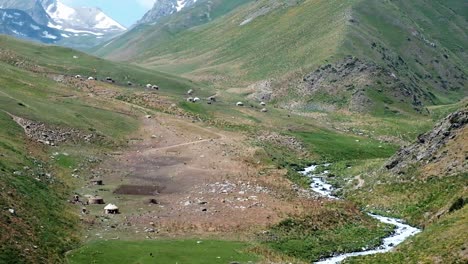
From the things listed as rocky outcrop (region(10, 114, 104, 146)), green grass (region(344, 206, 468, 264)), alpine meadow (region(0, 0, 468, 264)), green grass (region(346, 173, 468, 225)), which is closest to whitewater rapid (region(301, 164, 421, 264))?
alpine meadow (region(0, 0, 468, 264))

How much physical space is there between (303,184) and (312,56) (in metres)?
117

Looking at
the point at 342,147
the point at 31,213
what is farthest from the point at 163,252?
the point at 342,147

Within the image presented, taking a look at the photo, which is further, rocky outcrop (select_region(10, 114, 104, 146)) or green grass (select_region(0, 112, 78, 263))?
rocky outcrop (select_region(10, 114, 104, 146))

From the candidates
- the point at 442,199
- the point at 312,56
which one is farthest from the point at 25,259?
the point at 312,56

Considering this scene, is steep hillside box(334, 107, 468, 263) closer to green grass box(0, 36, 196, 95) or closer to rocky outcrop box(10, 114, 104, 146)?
rocky outcrop box(10, 114, 104, 146)

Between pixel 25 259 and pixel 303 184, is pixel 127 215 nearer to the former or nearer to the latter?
pixel 25 259

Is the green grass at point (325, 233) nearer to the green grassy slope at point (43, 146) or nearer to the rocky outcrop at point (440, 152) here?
the rocky outcrop at point (440, 152)

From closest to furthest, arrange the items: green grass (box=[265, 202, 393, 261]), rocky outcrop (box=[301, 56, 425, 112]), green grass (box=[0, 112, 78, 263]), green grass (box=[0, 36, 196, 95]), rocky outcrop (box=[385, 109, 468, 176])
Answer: green grass (box=[0, 112, 78, 263]) → green grass (box=[265, 202, 393, 261]) → rocky outcrop (box=[385, 109, 468, 176]) → rocky outcrop (box=[301, 56, 425, 112]) → green grass (box=[0, 36, 196, 95])

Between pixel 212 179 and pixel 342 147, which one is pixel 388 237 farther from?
pixel 342 147

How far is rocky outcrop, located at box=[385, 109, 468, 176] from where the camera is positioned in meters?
63.6

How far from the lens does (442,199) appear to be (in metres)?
58.0

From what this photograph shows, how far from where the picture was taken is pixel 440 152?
67000 millimetres

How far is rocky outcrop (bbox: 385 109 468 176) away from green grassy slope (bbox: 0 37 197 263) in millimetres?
39498

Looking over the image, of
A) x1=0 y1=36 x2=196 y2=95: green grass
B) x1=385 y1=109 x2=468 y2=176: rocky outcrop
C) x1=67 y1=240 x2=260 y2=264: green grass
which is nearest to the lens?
x1=67 y1=240 x2=260 y2=264: green grass
